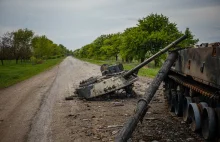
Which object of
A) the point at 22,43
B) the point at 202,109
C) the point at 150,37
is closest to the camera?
the point at 202,109

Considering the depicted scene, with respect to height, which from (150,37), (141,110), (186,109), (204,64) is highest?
(150,37)

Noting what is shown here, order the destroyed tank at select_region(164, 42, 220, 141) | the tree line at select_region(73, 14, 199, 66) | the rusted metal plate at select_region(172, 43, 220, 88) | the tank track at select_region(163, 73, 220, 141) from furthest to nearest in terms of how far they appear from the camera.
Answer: the tree line at select_region(73, 14, 199, 66) → the tank track at select_region(163, 73, 220, 141) → the destroyed tank at select_region(164, 42, 220, 141) → the rusted metal plate at select_region(172, 43, 220, 88)

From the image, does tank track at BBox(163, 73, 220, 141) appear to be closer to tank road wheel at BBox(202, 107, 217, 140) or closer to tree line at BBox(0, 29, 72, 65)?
tank road wheel at BBox(202, 107, 217, 140)

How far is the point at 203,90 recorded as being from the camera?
23.6 feet

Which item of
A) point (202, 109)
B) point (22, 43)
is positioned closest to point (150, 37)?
point (202, 109)

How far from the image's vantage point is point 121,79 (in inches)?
532

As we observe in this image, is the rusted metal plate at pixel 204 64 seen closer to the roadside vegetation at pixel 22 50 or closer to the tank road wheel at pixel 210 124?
the tank road wheel at pixel 210 124

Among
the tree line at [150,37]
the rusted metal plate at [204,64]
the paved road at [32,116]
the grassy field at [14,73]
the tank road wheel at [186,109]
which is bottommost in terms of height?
the paved road at [32,116]

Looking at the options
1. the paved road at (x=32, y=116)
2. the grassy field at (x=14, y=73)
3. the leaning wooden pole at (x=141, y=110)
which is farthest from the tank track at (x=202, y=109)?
the grassy field at (x=14, y=73)

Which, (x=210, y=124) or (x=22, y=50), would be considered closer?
(x=210, y=124)

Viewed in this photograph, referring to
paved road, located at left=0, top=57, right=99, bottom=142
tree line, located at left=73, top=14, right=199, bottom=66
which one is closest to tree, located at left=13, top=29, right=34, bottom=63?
tree line, located at left=73, top=14, right=199, bottom=66

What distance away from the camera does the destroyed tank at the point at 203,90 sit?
6.47m

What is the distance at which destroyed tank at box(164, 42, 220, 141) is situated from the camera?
6.47m

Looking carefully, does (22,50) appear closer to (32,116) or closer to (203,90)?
(32,116)
